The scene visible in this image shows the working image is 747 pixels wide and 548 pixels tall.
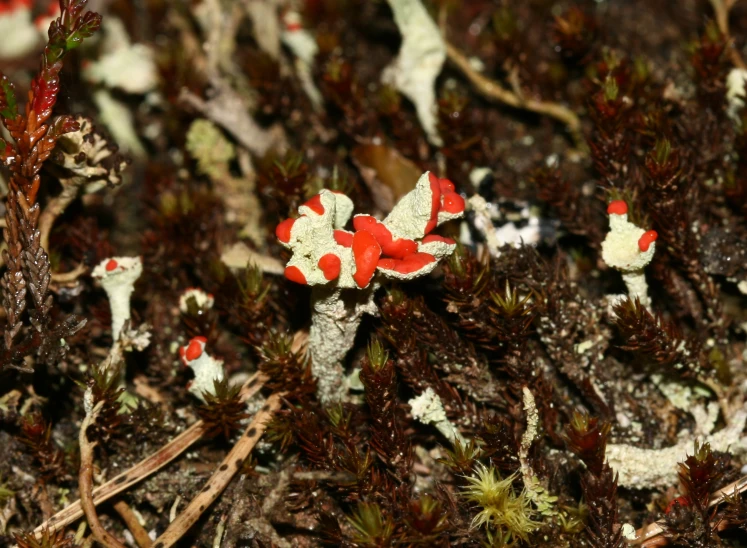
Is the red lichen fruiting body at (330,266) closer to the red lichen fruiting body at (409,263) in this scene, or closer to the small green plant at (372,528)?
the red lichen fruiting body at (409,263)

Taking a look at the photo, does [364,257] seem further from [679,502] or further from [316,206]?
[679,502]

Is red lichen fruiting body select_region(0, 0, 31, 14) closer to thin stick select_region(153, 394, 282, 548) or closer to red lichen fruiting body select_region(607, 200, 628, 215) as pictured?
thin stick select_region(153, 394, 282, 548)

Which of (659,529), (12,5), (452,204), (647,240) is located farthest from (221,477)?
(12,5)

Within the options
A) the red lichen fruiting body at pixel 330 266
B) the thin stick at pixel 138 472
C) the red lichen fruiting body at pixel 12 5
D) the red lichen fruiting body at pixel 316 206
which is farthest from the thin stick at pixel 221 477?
the red lichen fruiting body at pixel 12 5

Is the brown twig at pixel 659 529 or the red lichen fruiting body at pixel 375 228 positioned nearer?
the red lichen fruiting body at pixel 375 228

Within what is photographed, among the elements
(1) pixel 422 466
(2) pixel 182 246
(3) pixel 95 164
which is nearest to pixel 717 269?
(1) pixel 422 466

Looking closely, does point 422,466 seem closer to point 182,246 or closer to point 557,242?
point 557,242

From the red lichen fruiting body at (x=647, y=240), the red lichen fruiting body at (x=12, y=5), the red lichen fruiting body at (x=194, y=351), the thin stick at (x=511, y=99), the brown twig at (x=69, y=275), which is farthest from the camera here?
the red lichen fruiting body at (x=12, y=5)
